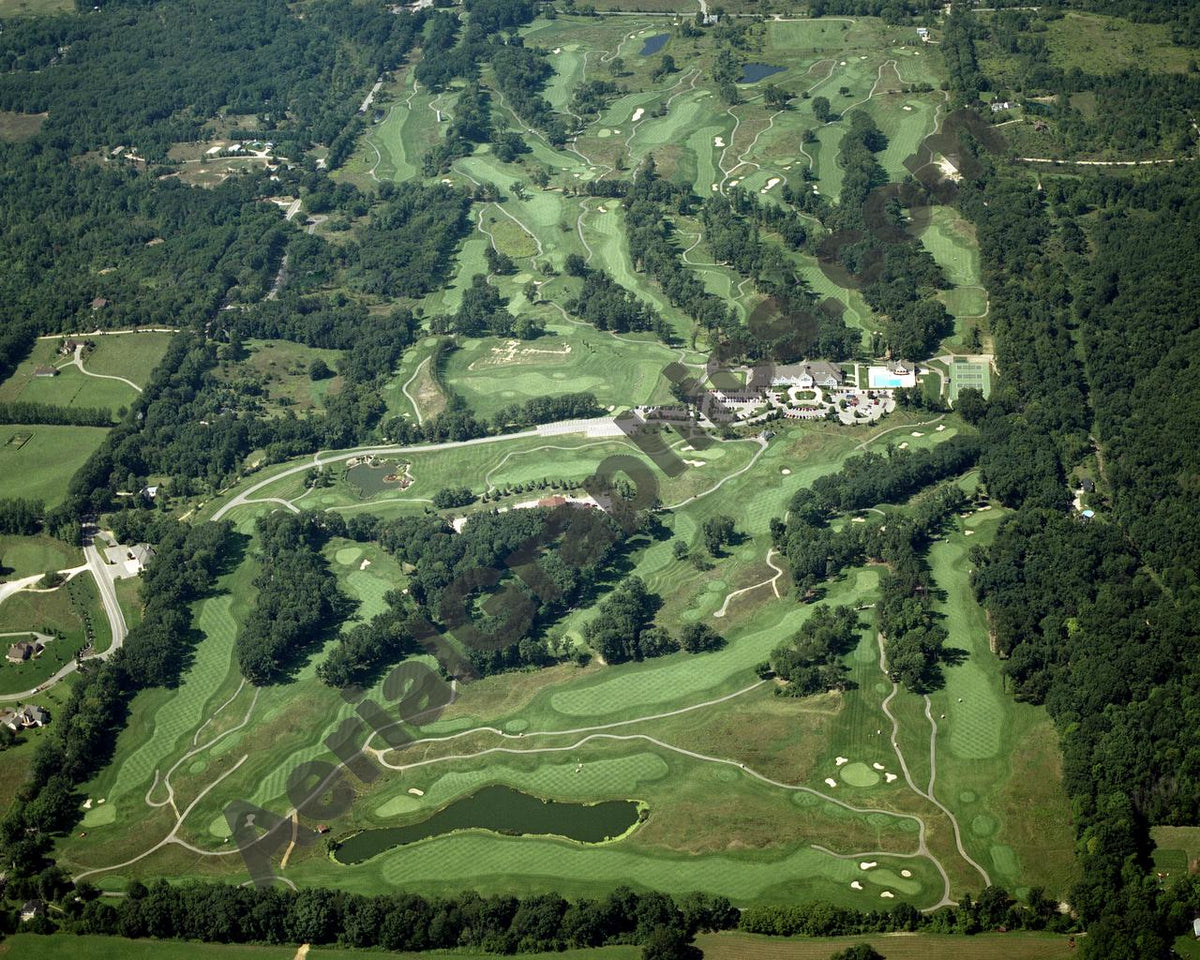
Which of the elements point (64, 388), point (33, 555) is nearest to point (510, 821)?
point (33, 555)

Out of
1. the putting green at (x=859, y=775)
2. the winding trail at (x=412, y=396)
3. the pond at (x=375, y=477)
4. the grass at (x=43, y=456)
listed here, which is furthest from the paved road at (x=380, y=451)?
the putting green at (x=859, y=775)

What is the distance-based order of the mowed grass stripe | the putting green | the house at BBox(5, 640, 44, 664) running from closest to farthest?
the putting green → the mowed grass stripe → the house at BBox(5, 640, 44, 664)

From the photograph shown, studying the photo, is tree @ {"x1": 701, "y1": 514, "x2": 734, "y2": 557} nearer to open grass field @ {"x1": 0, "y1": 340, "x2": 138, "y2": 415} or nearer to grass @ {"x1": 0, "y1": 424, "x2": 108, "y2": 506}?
grass @ {"x1": 0, "y1": 424, "x2": 108, "y2": 506}

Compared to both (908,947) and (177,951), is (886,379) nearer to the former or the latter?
(908,947)

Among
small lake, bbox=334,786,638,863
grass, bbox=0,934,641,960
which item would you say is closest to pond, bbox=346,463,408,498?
small lake, bbox=334,786,638,863

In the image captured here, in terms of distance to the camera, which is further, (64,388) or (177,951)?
(64,388)

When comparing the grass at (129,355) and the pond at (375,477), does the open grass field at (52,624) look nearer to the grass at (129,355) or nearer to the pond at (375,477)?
the pond at (375,477)
